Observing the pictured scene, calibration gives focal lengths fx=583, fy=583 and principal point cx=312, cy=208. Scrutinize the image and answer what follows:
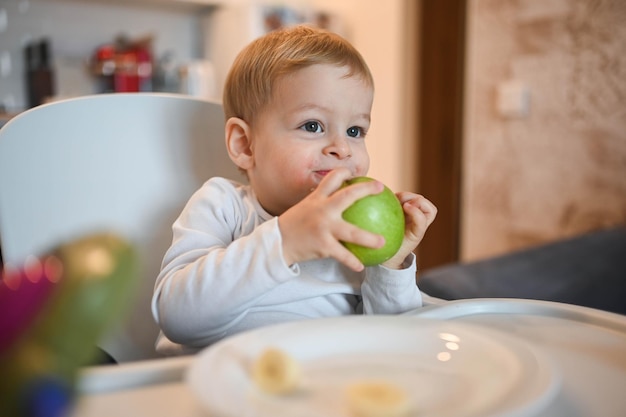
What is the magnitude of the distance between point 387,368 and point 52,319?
0.30m

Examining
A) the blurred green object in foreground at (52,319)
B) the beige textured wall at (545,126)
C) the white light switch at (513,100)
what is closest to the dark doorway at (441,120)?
the beige textured wall at (545,126)

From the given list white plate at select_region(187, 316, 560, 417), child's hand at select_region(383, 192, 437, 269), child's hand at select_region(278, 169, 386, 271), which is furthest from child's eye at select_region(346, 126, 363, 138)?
white plate at select_region(187, 316, 560, 417)

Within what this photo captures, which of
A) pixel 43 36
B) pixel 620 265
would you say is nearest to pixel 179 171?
pixel 620 265

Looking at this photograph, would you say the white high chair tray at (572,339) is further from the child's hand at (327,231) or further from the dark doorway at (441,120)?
the dark doorway at (441,120)

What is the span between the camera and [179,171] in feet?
3.11

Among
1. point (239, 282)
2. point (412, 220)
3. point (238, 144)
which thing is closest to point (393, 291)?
point (412, 220)

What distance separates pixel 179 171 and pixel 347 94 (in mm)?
309

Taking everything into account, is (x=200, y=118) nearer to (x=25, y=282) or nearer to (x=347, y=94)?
(x=347, y=94)

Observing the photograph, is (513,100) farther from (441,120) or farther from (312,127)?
(312,127)

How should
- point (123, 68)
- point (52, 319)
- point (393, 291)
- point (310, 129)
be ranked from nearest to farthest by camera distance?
point (52, 319) < point (393, 291) < point (310, 129) < point (123, 68)

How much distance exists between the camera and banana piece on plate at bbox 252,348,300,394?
0.40 meters

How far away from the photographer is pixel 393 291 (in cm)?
73

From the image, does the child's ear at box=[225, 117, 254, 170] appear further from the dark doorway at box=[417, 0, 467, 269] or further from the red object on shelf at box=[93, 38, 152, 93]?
the dark doorway at box=[417, 0, 467, 269]

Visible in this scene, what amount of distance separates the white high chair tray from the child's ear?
1.27 feet
